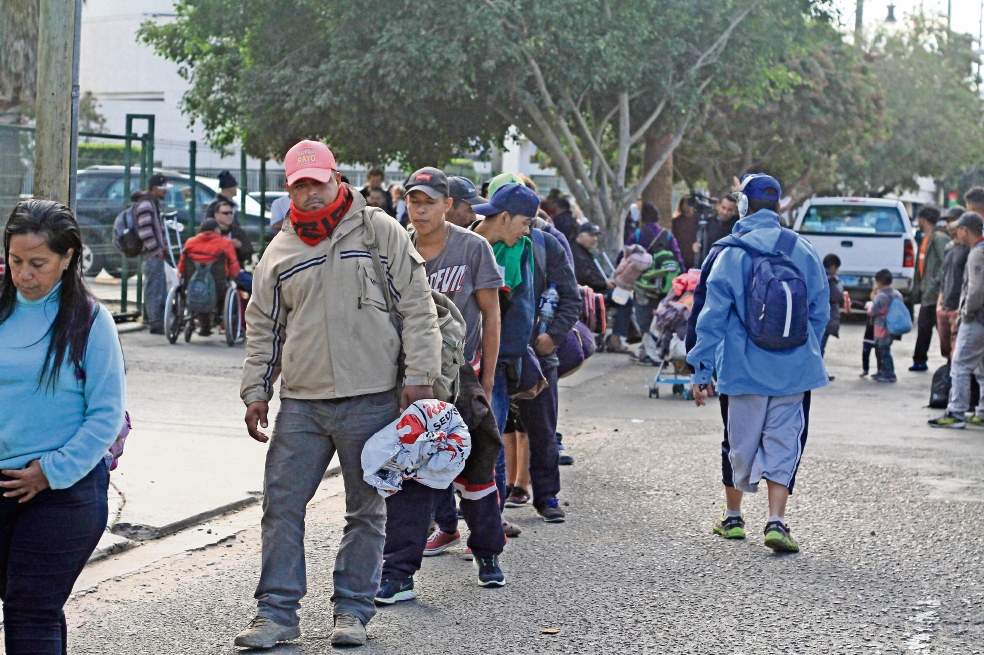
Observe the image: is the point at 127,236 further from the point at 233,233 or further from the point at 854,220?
the point at 854,220

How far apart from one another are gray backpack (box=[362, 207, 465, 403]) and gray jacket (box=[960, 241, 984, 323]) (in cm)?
639

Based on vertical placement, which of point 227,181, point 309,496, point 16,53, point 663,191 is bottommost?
point 309,496

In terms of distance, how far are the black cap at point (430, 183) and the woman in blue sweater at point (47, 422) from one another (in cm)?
208

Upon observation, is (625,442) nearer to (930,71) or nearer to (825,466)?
(825,466)

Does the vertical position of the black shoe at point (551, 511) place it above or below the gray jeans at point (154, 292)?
below

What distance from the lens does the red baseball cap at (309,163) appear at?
4820 mm

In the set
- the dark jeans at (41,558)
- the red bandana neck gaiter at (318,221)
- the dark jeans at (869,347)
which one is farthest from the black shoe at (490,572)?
the dark jeans at (869,347)

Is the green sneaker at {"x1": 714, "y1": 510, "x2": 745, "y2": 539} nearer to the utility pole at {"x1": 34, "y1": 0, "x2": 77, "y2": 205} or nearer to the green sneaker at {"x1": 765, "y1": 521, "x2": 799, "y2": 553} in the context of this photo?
the green sneaker at {"x1": 765, "y1": 521, "x2": 799, "y2": 553}

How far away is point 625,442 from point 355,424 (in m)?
5.12

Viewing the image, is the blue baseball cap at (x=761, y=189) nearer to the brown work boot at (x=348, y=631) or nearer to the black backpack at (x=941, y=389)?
the brown work boot at (x=348, y=631)

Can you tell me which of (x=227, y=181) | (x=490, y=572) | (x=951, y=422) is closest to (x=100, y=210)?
(x=227, y=181)

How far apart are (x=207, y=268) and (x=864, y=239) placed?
11.5 metres

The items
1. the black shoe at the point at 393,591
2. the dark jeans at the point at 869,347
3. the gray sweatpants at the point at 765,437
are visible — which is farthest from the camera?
the dark jeans at the point at 869,347

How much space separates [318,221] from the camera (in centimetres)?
482
